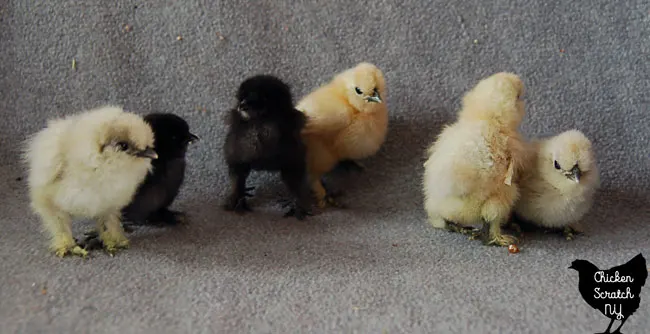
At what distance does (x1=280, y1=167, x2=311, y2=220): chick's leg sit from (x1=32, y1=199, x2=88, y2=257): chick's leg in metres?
0.51

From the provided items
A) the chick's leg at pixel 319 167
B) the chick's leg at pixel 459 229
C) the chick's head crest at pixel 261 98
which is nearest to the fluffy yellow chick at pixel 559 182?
the chick's leg at pixel 459 229

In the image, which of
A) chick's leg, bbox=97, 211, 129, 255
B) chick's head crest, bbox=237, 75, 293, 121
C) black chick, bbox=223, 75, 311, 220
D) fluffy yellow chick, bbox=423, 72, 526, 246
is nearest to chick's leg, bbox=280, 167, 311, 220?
black chick, bbox=223, 75, 311, 220

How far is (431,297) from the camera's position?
1293 mm

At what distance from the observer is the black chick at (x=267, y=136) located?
154 cm

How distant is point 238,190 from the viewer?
1696mm

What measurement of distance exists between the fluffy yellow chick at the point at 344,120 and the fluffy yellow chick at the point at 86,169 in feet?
1.45

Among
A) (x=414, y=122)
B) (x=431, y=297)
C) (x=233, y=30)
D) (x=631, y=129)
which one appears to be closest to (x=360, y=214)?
(x=414, y=122)

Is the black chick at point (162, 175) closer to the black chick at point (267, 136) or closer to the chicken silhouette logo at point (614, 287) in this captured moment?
the black chick at point (267, 136)

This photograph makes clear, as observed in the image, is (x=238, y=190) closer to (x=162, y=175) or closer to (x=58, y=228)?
(x=162, y=175)

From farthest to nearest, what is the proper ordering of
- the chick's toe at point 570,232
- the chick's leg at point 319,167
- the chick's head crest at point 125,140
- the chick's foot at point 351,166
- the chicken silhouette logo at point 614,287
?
the chick's foot at point 351,166 → the chick's leg at point 319,167 → the chick's toe at point 570,232 → the chick's head crest at point 125,140 → the chicken silhouette logo at point 614,287

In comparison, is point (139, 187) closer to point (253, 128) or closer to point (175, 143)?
point (175, 143)

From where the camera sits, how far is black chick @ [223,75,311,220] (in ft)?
5.06

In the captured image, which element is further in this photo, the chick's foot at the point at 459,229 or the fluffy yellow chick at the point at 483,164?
the chick's foot at the point at 459,229

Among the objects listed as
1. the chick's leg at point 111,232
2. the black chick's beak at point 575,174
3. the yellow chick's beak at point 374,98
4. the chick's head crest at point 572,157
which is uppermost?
the yellow chick's beak at point 374,98
